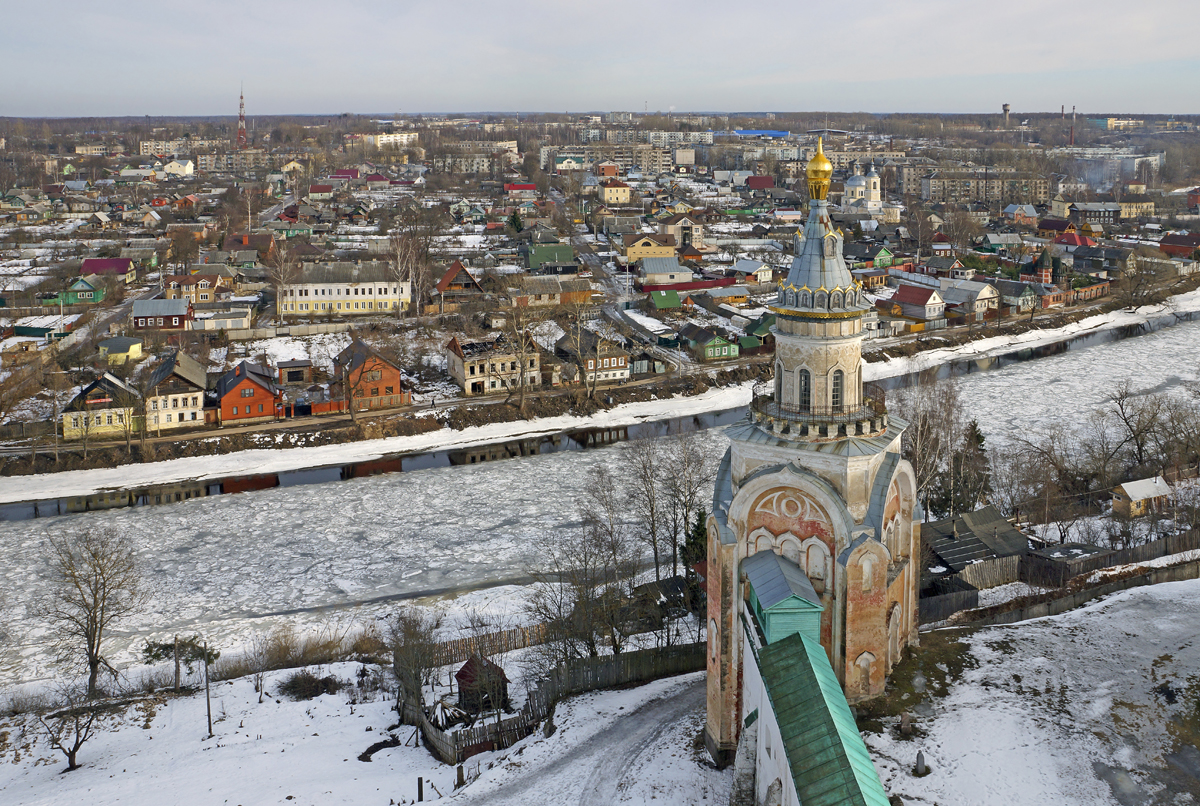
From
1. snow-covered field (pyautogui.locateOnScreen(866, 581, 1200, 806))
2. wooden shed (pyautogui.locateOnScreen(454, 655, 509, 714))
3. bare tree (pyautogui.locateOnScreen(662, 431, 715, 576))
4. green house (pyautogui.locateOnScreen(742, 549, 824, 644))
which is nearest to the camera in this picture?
snow-covered field (pyautogui.locateOnScreen(866, 581, 1200, 806))

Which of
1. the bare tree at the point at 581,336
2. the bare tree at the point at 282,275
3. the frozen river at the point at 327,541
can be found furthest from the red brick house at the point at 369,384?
the bare tree at the point at 282,275

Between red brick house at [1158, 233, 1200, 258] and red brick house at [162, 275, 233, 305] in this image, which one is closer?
red brick house at [162, 275, 233, 305]

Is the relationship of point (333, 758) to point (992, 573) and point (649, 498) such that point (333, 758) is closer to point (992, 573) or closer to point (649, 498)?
point (649, 498)

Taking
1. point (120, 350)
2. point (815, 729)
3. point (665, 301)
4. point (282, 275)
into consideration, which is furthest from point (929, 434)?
point (282, 275)

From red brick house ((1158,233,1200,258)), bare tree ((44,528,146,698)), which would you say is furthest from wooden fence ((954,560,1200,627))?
red brick house ((1158,233,1200,258))

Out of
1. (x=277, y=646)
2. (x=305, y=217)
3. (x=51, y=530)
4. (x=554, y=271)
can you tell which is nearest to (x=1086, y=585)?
(x=277, y=646)

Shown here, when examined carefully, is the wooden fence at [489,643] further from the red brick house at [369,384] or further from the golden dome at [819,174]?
the red brick house at [369,384]

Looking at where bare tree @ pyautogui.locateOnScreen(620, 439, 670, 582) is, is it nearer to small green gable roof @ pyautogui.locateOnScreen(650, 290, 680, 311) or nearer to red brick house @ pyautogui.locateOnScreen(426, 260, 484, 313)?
small green gable roof @ pyautogui.locateOnScreen(650, 290, 680, 311)
